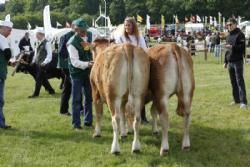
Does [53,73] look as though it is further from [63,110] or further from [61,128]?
[61,128]

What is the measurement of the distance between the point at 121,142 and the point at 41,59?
6.63m

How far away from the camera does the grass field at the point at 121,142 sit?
21.7 ft

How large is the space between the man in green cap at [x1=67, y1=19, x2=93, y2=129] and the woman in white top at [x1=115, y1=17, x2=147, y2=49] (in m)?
0.62

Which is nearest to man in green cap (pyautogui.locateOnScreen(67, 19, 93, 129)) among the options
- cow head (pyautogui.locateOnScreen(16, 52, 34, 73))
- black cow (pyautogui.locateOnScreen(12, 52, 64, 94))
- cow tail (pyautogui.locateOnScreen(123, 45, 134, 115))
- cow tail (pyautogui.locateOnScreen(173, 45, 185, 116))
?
cow tail (pyautogui.locateOnScreen(123, 45, 134, 115))

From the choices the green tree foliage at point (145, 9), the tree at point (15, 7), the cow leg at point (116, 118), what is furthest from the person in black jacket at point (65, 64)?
the tree at point (15, 7)

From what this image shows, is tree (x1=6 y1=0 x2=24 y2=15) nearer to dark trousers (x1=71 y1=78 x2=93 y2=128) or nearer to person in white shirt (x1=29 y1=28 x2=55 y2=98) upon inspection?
person in white shirt (x1=29 y1=28 x2=55 y2=98)

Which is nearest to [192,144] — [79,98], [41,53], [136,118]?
[136,118]

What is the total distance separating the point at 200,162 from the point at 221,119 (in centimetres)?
328

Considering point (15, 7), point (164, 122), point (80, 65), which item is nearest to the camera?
point (164, 122)

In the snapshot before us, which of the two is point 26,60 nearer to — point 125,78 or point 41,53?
point 41,53

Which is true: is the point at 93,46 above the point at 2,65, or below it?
above

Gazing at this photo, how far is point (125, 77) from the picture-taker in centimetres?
665

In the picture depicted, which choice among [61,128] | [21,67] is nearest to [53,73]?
[21,67]

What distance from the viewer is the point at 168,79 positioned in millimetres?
6773
